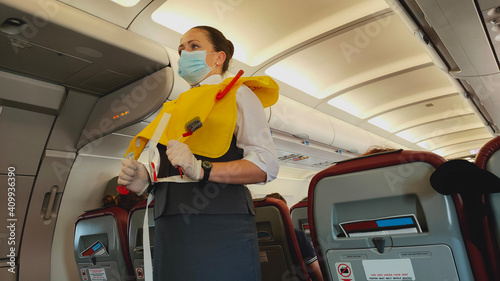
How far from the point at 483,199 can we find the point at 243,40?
3.13 m

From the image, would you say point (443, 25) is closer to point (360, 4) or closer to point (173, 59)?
point (360, 4)

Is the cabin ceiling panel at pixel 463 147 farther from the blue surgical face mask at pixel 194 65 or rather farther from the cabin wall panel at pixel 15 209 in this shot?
the cabin wall panel at pixel 15 209

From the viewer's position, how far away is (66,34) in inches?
102

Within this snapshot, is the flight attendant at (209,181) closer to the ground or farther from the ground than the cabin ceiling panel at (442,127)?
closer to the ground

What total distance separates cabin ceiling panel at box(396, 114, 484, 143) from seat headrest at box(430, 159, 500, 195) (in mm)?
7415

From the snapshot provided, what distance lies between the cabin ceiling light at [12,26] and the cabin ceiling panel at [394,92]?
477 centimetres

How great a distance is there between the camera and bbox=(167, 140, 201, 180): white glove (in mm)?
1122

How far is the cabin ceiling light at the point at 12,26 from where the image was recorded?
236 cm

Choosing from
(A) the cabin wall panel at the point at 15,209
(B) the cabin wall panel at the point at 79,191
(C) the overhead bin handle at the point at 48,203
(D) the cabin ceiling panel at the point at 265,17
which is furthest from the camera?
(B) the cabin wall panel at the point at 79,191

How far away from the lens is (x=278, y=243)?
107 inches

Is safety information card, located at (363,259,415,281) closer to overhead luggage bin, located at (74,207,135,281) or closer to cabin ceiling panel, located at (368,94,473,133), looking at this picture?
overhead luggage bin, located at (74,207,135,281)

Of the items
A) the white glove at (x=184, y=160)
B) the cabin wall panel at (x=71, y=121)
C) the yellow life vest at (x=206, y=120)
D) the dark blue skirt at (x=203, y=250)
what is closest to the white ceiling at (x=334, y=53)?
the cabin wall panel at (x=71, y=121)

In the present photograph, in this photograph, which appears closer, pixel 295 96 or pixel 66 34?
pixel 66 34

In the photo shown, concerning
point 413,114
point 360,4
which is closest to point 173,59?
point 360,4
